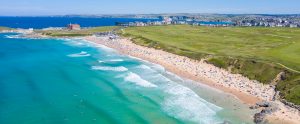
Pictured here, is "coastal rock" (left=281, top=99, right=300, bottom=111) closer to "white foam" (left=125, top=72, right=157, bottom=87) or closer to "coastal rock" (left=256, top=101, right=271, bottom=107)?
"coastal rock" (left=256, top=101, right=271, bottom=107)

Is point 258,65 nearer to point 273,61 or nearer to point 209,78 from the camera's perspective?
point 273,61

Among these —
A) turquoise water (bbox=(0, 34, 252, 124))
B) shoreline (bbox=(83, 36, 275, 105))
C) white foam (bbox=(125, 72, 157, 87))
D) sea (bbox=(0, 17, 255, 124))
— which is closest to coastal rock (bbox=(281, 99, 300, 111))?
shoreline (bbox=(83, 36, 275, 105))

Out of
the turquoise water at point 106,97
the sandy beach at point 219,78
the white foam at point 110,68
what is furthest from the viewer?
the white foam at point 110,68

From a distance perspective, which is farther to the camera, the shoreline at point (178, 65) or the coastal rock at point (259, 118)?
the shoreline at point (178, 65)

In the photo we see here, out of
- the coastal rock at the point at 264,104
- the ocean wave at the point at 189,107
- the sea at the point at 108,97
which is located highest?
the coastal rock at the point at 264,104

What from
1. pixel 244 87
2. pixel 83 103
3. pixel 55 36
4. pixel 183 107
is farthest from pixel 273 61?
pixel 55 36

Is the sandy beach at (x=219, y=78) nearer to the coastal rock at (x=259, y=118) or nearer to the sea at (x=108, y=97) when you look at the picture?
the coastal rock at (x=259, y=118)

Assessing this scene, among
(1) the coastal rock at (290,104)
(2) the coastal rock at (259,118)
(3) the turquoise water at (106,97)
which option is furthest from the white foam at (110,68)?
(2) the coastal rock at (259,118)

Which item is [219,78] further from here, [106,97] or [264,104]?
[106,97]
